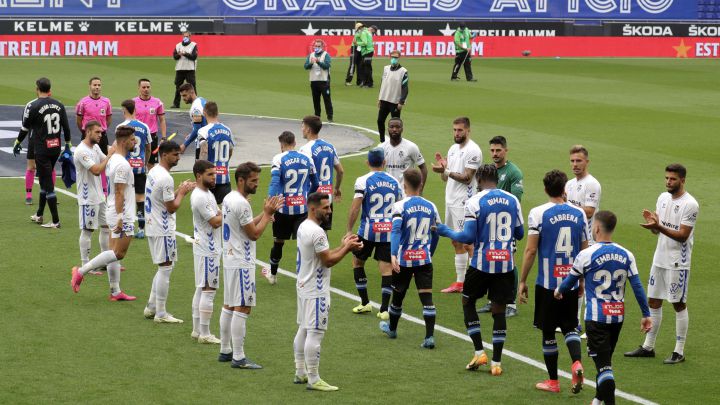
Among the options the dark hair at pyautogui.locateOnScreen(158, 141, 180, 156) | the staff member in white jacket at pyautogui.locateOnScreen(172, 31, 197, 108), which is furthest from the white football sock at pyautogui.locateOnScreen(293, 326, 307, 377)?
the staff member in white jacket at pyautogui.locateOnScreen(172, 31, 197, 108)

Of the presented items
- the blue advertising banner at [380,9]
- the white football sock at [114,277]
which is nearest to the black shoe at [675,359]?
the white football sock at [114,277]

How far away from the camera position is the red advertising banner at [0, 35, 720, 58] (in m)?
Answer: 47.7

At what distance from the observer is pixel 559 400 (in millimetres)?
11320

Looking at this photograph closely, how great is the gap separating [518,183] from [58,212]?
9719 mm

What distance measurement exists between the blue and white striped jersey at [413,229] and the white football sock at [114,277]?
4.06 m

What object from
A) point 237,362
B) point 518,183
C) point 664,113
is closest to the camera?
point 237,362

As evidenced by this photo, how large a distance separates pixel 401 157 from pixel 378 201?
5.83 ft

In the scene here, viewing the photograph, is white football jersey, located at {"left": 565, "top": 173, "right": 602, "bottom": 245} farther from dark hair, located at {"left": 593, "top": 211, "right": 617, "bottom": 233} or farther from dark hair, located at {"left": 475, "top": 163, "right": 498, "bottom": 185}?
dark hair, located at {"left": 593, "top": 211, "right": 617, "bottom": 233}

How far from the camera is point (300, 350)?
37.8ft

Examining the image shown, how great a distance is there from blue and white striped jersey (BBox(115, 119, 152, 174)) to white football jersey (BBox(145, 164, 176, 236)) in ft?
15.0

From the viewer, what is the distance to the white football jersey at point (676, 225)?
41.3 feet

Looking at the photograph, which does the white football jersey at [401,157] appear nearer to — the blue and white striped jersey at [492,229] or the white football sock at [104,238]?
the blue and white striped jersey at [492,229]

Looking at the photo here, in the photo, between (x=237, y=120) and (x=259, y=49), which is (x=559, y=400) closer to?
(x=237, y=120)

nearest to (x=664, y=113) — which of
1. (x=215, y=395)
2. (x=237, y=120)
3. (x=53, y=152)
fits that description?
(x=237, y=120)
